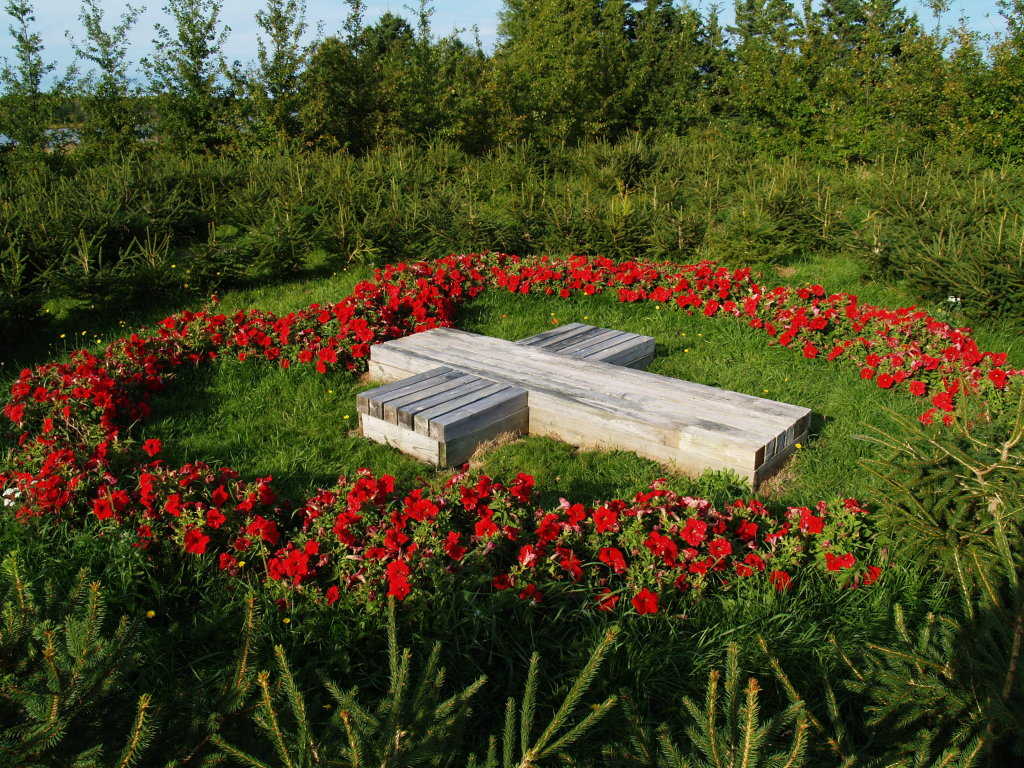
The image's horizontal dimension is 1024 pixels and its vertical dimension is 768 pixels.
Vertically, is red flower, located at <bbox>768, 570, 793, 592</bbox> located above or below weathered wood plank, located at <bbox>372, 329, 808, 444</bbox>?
below

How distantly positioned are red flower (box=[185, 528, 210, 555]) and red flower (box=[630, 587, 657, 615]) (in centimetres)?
171

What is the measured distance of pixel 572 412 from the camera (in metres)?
4.54

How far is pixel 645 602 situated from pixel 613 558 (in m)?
0.27

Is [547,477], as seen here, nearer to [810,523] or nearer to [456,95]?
[810,523]

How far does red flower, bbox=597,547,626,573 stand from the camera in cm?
295

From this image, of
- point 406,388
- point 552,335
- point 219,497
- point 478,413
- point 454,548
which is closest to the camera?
point 454,548

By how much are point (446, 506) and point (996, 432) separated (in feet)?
7.27

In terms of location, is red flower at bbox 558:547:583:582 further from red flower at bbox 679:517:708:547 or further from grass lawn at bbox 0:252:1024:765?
red flower at bbox 679:517:708:547

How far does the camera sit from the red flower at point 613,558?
2.95 meters

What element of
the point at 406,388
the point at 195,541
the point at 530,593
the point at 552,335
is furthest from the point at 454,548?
the point at 552,335

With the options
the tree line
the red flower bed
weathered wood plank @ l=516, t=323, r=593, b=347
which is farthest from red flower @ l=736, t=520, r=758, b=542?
the tree line

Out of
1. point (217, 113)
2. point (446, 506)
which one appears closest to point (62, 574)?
point (446, 506)

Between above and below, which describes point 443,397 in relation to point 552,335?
below

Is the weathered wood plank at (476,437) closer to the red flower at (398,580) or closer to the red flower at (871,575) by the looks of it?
the red flower at (398,580)
